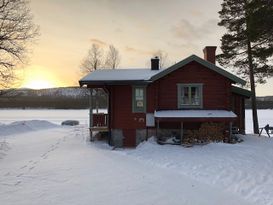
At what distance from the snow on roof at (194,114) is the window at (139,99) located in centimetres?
130

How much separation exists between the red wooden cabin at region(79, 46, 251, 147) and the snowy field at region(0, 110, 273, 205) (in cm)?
270

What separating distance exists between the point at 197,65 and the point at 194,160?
8.17 meters

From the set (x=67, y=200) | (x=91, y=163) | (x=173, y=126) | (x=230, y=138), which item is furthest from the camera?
(x=173, y=126)

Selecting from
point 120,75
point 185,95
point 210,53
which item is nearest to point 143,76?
point 120,75

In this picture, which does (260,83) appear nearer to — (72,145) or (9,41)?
(72,145)

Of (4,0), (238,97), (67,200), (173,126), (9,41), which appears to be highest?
(4,0)

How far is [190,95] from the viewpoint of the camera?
72.5ft

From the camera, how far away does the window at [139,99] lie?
22438mm

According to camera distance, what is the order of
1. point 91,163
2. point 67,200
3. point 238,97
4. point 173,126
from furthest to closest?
point 238,97 < point 173,126 < point 91,163 < point 67,200

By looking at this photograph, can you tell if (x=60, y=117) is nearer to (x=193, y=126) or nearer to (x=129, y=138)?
(x=129, y=138)

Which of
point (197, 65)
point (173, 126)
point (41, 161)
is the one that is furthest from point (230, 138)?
point (41, 161)

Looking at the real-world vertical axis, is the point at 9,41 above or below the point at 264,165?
above

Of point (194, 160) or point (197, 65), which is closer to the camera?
point (194, 160)

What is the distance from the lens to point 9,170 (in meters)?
14.0
